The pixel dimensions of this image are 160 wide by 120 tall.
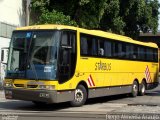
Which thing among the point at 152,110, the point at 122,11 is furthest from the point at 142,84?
the point at 122,11

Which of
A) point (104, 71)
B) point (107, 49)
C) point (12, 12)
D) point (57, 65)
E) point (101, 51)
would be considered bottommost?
point (104, 71)

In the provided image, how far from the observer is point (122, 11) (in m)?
38.8

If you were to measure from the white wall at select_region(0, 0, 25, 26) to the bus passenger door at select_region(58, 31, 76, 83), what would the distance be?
12463 mm

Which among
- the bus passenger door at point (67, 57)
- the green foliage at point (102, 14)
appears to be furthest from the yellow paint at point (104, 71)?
the green foliage at point (102, 14)

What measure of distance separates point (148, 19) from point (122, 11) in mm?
4244

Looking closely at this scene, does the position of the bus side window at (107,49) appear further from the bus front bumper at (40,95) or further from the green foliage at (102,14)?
the green foliage at (102,14)

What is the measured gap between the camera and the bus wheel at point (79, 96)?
57.6 ft

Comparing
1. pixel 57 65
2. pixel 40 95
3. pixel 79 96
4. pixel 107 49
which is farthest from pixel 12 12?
pixel 40 95

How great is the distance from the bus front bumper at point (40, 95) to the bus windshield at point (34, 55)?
51cm

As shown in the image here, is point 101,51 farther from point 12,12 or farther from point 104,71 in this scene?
point 12,12

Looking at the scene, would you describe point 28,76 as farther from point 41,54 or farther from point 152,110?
point 152,110

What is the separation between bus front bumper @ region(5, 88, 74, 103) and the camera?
16047 millimetres

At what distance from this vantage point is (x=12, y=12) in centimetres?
2995

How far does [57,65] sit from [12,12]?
14.5 metres
